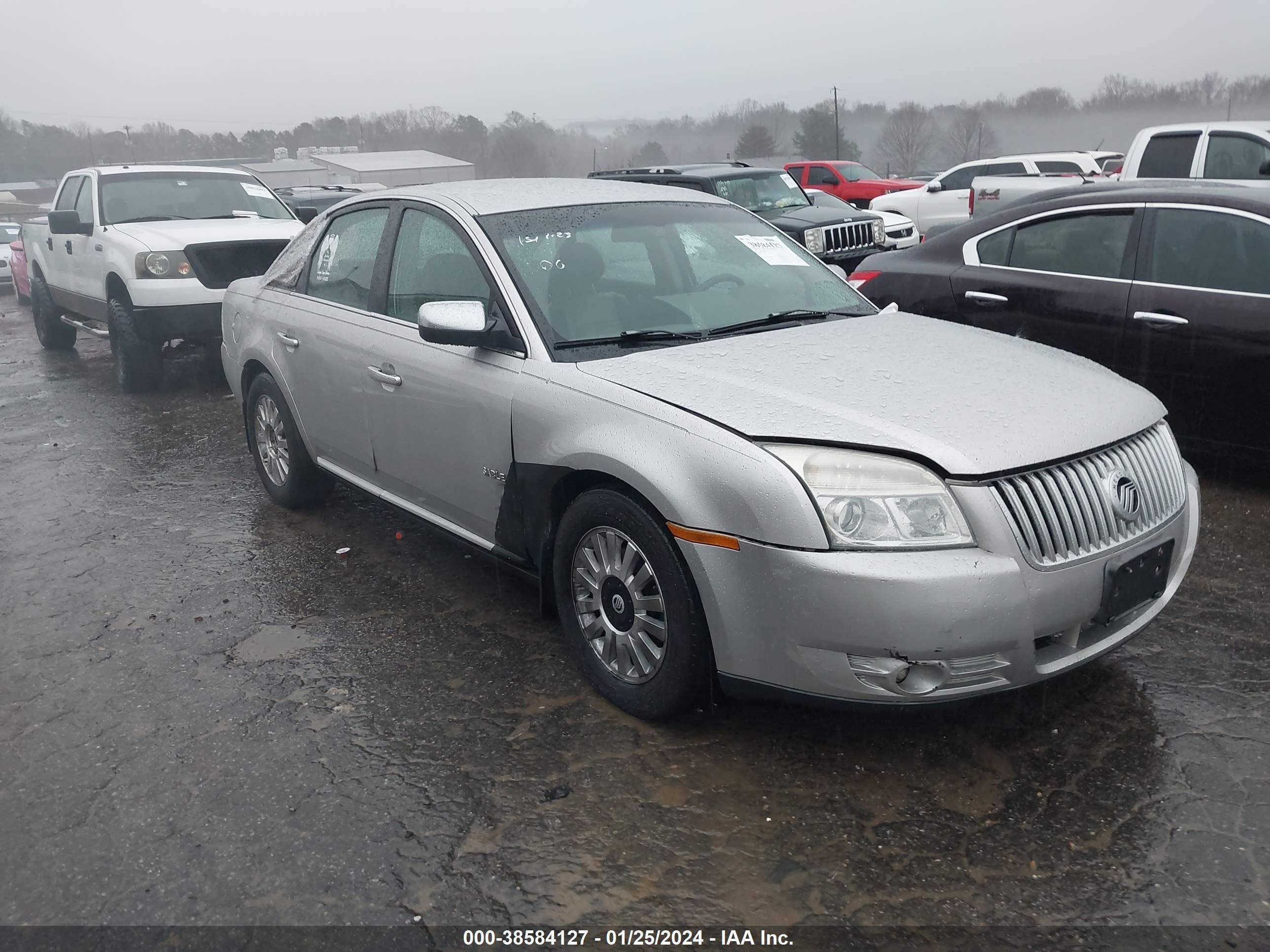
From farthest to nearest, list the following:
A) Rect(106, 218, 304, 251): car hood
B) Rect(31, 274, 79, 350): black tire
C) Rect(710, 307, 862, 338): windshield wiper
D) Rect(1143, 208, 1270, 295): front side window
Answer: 1. Rect(31, 274, 79, 350): black tire
2. Rect(106, 218, 304, 251): car hood
3. Rect(1143, 208, 1270, 295): front side window
4. Rect(710, 307, 862, 338): windshield wiper

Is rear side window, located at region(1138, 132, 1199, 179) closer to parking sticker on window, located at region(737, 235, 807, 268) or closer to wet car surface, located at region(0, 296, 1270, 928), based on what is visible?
wet car surface, located at region(0, 296, 1270, 928)

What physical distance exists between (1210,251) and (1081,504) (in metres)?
3.04

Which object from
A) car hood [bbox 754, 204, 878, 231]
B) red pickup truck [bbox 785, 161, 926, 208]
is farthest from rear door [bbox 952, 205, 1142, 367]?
red pickup truck [bbox 785, 161, 926, 208]

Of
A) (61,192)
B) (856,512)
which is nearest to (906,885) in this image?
(856,512)

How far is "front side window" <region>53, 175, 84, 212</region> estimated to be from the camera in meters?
10.6

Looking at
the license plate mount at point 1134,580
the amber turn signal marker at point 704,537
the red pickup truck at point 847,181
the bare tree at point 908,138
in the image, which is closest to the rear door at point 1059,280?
the license plate mount at point 1134,580

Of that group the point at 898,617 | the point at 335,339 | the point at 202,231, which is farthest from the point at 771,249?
the point at 202,231

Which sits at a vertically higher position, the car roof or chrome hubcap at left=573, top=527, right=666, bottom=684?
the car roof

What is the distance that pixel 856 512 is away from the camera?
280 centimetres

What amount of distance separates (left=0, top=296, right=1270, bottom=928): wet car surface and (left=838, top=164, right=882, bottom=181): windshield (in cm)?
2026

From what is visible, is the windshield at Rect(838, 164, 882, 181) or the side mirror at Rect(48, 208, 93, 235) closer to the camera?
the side mirror at Rect(48, 208, 93, 235)

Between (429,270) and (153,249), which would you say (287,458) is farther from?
(153,249)

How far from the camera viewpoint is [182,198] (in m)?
10.1

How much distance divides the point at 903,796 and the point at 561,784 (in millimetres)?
966
